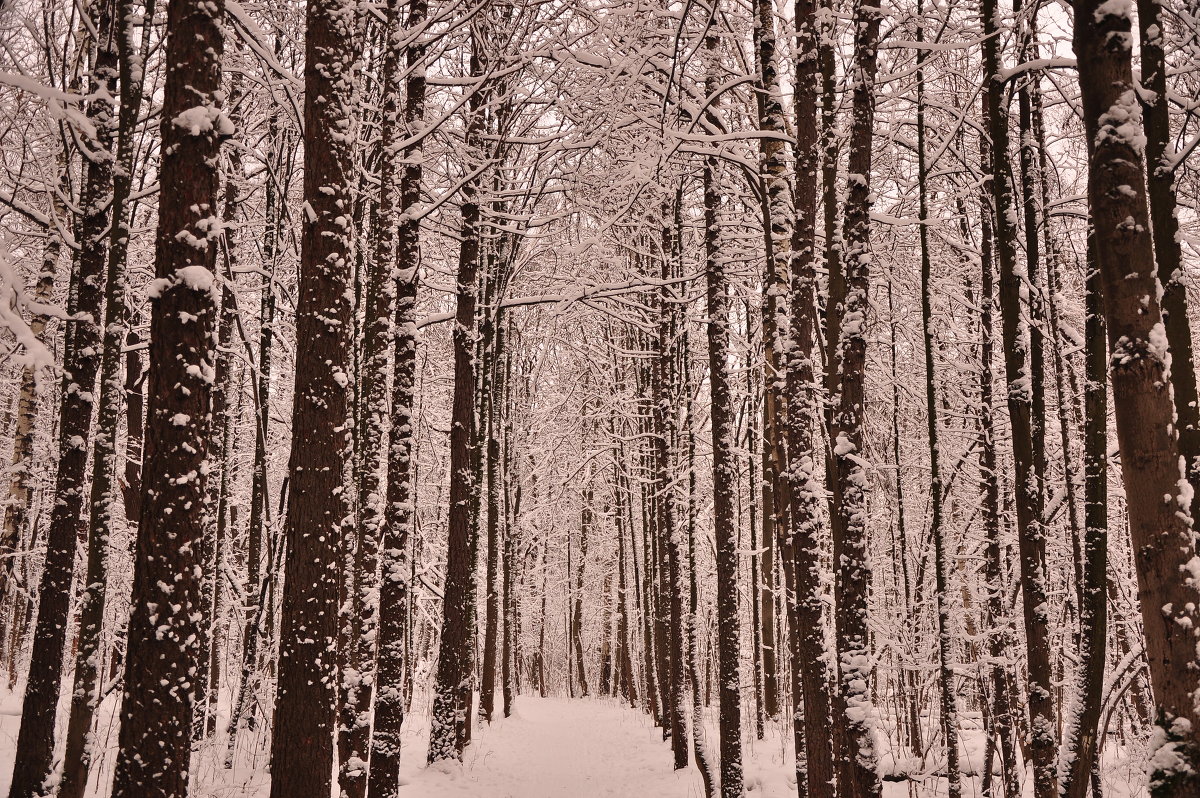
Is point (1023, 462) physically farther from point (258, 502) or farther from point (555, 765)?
point (258, 502)

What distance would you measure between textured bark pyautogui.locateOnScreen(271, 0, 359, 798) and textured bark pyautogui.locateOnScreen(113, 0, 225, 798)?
0.98 metres

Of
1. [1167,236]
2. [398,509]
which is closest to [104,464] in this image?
[398,509]

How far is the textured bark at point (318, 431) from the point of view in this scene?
561 centimetres

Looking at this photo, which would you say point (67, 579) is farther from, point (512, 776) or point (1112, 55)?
point (1112, 55)

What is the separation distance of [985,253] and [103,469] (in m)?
10.7

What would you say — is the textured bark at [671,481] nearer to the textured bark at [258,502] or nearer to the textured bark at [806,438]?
the textured bark at [806,438]

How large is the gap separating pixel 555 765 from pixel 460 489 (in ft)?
20.1

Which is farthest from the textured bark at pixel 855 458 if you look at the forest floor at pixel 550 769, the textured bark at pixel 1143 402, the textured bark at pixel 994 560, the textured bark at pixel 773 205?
the forest floor at pixel 550 769

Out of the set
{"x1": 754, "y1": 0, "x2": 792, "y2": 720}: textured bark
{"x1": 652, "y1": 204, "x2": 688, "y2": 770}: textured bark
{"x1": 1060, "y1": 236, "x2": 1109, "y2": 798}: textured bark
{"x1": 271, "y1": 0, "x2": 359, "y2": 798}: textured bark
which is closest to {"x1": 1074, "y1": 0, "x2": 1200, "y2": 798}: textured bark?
{"x1": 1060, "y1": 236, "x2": 1109, "y2": 798}: textured bark

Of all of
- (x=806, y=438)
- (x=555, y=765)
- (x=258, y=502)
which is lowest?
(x=555, y=765)

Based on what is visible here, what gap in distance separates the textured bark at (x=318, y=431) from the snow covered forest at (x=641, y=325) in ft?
0.10

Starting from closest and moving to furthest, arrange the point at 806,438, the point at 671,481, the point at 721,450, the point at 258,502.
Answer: the point at 806,438 → the point at 721,450 → the point at 258,502 → the point at 671,481

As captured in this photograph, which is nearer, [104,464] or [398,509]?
[104,464]

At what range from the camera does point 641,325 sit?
44.9 feet
